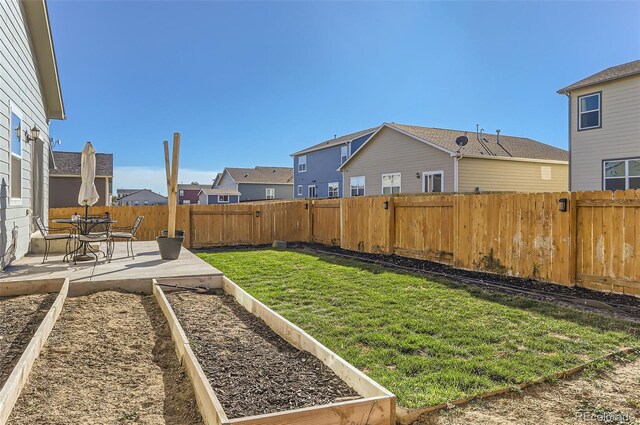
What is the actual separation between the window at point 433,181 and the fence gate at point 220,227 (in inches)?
298

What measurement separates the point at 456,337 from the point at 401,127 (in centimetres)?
1577

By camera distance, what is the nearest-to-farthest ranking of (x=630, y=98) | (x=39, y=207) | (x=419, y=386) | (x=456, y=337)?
(x=419, y=386)
(x=456, y=337)
(x=39, y=207)
(x=630, y=98)

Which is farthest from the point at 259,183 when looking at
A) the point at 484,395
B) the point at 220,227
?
the point at 484,395

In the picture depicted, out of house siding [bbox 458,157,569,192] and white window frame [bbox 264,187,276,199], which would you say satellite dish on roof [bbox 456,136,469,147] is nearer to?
house siding [bbox 458,157,569,192]

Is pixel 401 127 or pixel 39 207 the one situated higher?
pixel 401 127

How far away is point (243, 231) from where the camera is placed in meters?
14.1

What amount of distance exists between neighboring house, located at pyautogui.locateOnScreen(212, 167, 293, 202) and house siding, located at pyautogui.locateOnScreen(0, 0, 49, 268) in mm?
31438

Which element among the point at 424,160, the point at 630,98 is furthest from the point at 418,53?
the point at 630,98

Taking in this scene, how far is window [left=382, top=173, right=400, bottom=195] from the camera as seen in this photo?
19047mm

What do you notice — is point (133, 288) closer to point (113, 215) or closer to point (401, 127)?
point (113, 215)

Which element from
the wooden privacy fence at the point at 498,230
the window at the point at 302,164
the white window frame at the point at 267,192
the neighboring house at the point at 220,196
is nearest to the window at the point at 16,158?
the wooden privacy fence at the point at 498,230

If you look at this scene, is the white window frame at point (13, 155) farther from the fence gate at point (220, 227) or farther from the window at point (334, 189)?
the window at point (334, 189)

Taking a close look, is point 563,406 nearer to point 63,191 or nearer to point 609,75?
point 609,75

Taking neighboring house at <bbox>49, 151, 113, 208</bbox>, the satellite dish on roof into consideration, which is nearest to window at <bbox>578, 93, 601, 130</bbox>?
the satellite dish on roof
